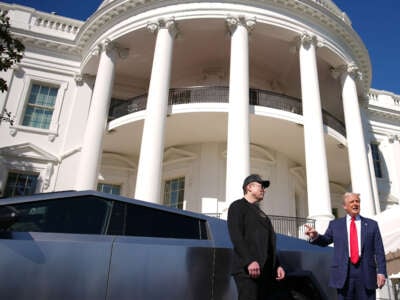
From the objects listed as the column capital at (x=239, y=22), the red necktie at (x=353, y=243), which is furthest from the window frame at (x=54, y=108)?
the red necktie at (x=353, y=243)

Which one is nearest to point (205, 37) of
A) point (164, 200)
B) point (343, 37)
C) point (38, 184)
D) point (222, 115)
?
point (222, 115)

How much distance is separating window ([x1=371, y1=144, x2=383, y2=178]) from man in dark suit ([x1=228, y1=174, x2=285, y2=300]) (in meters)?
19.8

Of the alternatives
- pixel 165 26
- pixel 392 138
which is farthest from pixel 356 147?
pixel 165 26

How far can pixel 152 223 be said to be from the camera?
10.4 feet

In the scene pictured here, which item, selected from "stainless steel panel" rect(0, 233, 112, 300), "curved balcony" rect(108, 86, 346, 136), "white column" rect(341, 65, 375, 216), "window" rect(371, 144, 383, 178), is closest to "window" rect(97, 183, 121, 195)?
"curved balcony" rect(108, 86, 346, 136)

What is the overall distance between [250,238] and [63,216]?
5.22 ft

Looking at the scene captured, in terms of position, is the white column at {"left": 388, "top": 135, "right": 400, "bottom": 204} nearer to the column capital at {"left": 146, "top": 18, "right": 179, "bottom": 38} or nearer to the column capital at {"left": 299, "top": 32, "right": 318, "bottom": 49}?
the column capital at {"left": 299, "top": 32, "right": 318, "bottom": 49}

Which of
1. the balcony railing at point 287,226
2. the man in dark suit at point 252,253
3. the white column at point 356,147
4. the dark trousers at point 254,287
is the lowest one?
the dark trousers at point 254,287

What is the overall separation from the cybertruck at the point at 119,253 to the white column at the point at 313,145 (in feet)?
28.3

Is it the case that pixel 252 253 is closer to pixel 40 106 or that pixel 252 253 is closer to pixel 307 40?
pixel 307 40

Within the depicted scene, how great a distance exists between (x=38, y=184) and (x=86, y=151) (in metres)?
3.30

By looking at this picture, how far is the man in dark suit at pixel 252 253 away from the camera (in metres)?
2.71

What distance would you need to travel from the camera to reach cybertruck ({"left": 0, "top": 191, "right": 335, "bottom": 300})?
265cm

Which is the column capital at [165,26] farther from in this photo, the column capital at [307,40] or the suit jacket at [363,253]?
the suit jacket at [363,253]
